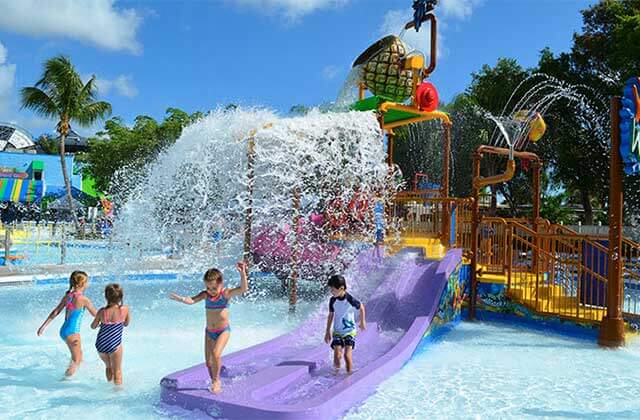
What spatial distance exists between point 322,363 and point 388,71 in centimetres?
568

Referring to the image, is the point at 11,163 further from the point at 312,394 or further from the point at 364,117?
the point at 312,394

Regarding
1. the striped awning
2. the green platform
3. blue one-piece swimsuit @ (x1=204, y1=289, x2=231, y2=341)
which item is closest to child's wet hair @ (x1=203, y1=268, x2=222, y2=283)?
blue one-piece swimsuit @ (x1=204, y1=289, x2=231, y2=341)

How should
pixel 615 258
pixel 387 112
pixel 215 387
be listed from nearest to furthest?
pixel 215 387
pixel 615 258
pixel 387 112

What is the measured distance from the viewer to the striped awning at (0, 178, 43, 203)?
37125 millimetres

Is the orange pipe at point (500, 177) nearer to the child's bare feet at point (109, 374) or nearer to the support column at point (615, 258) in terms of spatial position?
the support column at point (615, 258)

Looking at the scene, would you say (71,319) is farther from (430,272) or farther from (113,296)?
(430,272)

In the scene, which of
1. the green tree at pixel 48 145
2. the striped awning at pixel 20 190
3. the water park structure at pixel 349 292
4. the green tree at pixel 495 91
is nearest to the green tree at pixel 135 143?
the striped awning at pixel 20 190

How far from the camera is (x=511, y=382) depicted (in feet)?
21.1

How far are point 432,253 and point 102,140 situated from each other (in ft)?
93.5

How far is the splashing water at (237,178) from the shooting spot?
27.9 feet

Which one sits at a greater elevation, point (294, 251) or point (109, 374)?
point (294, 251)

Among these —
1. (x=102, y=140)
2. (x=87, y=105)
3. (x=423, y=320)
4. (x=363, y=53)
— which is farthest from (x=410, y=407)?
(x=102, y=140)

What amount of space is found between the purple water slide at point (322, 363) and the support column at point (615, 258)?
211 cm

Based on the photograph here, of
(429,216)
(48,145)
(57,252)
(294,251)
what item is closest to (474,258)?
(429,216)
